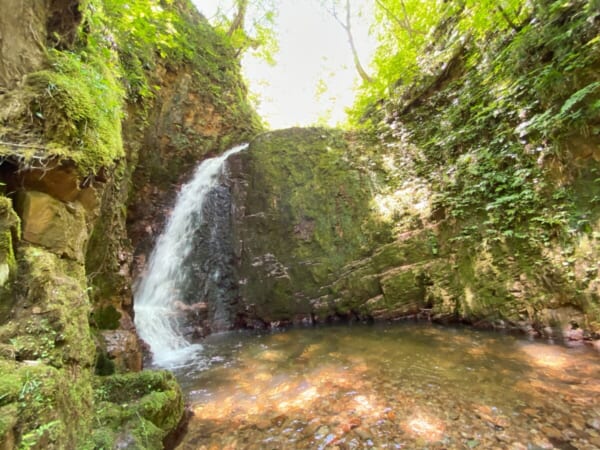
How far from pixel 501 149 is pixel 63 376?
6.73 m

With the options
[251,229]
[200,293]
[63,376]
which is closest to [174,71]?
[251,229]

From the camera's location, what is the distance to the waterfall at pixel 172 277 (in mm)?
6031

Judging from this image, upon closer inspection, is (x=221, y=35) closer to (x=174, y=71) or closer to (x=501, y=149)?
(x=174, y=71)

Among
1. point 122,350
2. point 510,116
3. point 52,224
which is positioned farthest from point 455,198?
point 52,224

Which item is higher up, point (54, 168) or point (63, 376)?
point (54, 168)

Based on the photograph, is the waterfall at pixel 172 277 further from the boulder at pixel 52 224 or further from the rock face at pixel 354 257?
the boulder at pixel 52 224

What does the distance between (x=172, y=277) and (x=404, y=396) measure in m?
6.86

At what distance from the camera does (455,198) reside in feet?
19.8

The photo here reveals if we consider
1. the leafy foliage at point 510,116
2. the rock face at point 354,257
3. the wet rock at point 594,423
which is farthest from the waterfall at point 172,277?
the leafy foliage at point 510,116

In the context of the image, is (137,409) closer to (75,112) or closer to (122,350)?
(122,350)

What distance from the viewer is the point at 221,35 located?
1344cm

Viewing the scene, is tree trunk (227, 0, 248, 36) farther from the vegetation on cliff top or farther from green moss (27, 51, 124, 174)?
green moss (27, 51, 124, 174)

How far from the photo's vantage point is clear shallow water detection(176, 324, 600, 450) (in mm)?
2510

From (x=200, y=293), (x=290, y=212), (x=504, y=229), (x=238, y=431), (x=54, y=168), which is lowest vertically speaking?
(x=238, y=431)
